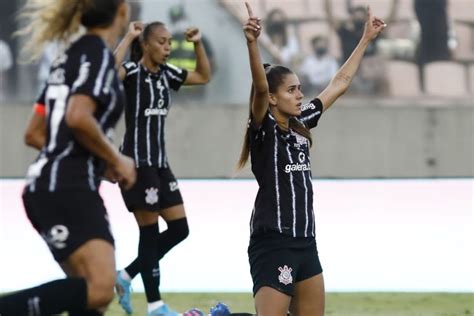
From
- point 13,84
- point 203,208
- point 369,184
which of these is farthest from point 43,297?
point 13,84

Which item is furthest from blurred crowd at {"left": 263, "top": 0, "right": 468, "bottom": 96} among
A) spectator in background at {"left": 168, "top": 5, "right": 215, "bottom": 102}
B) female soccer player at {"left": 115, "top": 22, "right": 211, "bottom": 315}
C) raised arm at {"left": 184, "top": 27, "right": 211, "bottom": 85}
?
female soccer player at {"left": 115, "top": 22, "right": 211, "bottom": 315}

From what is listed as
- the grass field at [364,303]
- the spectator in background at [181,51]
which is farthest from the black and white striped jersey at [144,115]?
the spectator in background at [181,51]

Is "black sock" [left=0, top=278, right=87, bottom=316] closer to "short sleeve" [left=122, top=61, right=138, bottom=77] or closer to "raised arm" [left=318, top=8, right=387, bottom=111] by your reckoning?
"raised arm" [left=318, top=8, right=387, bottom=111]

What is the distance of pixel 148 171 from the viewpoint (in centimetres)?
827

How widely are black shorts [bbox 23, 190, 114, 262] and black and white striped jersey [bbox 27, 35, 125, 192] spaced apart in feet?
0.12

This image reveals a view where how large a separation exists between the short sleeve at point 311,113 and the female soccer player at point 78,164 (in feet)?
4.99

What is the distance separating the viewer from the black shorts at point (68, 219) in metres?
5.23

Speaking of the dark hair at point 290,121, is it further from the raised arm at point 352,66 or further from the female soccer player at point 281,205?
the raised arm at point 352,66

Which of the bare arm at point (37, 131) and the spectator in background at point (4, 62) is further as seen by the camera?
the spectator in background at point (4, 62)

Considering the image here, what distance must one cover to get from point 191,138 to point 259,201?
1457 cm

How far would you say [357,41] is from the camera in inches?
866

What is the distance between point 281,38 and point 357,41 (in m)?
1.34

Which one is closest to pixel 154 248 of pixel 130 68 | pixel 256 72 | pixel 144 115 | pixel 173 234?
pixel 173 234

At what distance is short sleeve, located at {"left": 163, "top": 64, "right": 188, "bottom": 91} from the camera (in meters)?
8.54
